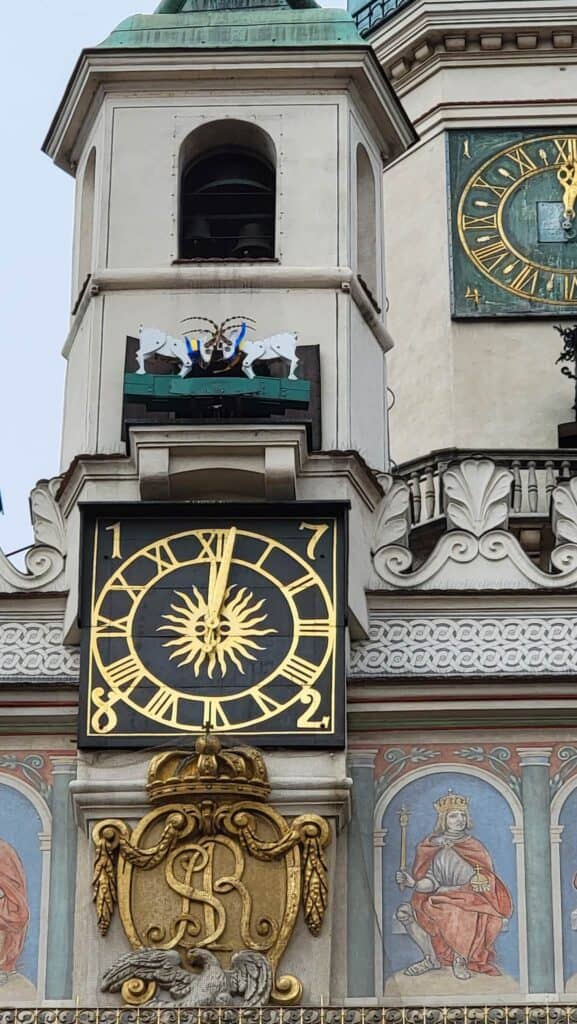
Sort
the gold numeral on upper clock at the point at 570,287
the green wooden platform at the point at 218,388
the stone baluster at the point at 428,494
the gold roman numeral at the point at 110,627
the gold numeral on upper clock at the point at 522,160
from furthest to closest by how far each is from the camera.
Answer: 1. the gold numeral on upper clock at the point at 522,160
2. the gold numeral on upper clock at the point at 570,287
3. the stone baluster at the point at 428,494
4. the green wooden platform at the point at 218,388
5. the gold roman numeral at the point at 110,627

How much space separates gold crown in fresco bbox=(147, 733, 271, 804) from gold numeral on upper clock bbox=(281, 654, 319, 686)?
39cm

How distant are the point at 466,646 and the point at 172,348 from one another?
1814 millimetres

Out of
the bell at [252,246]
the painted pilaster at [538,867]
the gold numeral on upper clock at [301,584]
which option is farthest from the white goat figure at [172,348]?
the painted pilaster at [538,867]

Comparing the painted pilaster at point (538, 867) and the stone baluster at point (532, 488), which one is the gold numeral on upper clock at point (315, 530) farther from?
the stone baluster at point (532, 488)

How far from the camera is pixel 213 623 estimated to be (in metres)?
16.7

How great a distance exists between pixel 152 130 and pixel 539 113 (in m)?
3.81

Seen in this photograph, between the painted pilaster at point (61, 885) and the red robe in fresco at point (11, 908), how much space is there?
0.38ft

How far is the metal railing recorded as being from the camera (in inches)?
869

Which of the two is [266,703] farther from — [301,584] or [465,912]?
[465,912]

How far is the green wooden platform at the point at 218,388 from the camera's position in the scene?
17.1m

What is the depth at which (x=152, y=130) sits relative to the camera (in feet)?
59.9

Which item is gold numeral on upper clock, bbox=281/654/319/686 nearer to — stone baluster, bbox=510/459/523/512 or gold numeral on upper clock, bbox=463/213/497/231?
stone baluster, bbox=510/459/523/512

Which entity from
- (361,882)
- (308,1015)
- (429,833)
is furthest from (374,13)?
(308,1015)

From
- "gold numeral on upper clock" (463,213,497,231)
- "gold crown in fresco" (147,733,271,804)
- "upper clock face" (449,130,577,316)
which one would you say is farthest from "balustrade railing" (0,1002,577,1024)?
"gold numeral on upper clock" (463,213,497,231)
